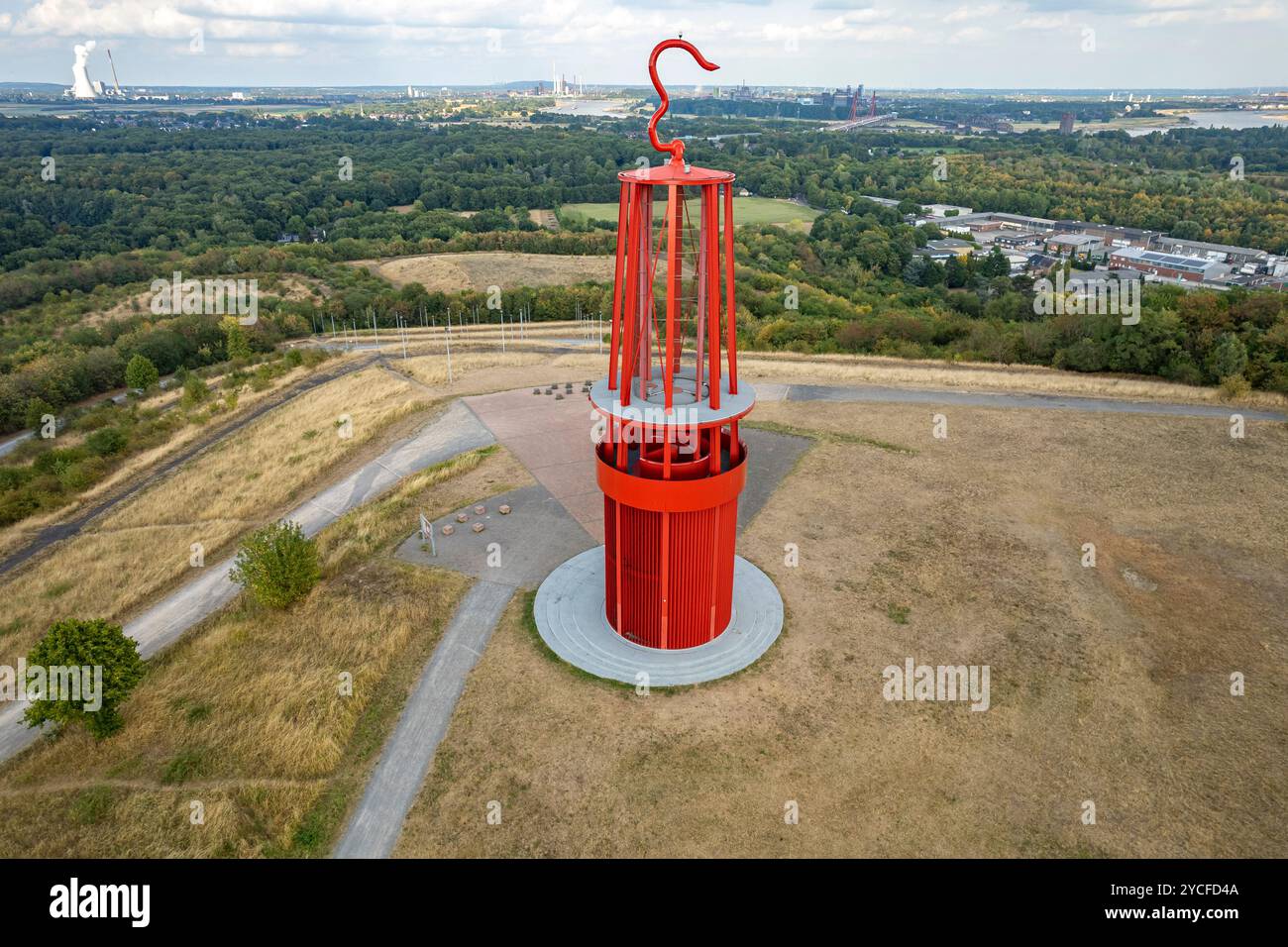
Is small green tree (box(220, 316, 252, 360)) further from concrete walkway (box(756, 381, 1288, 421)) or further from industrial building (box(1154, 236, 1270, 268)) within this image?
industrial building (box(1154, 236, 1270, 268))

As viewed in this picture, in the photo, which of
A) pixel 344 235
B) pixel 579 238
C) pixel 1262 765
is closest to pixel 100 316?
pixel 344 235

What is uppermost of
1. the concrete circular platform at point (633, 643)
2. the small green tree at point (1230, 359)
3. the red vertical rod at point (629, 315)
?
the red vertical rod at point (629, 315)

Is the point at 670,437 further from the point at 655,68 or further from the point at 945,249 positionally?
the point at 945,249

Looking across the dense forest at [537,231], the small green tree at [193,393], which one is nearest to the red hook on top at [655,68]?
the dense forest at [537,231]

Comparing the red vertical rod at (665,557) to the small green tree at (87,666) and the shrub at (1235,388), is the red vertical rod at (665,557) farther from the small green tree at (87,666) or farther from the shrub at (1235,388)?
the shrub at (1235,388)

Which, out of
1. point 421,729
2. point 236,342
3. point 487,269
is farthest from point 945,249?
point 421,729
